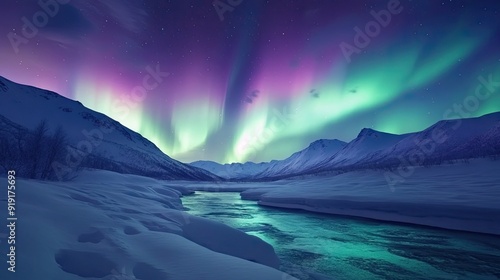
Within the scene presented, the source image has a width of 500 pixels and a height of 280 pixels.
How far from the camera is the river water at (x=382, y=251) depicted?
927 cm

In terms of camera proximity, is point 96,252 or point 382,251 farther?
point 382,251

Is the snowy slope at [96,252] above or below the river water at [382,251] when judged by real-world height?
above

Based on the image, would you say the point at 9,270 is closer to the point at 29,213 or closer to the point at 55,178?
the point at 29,213

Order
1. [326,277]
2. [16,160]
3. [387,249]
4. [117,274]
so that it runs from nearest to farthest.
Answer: [117,274] → [326,277] → [387,249] → [16,160]

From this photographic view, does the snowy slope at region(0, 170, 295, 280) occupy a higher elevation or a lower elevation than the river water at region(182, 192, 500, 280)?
higher

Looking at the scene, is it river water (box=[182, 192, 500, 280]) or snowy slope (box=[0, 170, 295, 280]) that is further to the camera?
river water (box=[182, 192, 500, 280])

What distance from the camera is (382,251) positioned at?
12086 millimetres

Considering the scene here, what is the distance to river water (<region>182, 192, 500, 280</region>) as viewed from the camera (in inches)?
365

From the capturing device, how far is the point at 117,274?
4469 mm

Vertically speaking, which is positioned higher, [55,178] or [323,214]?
[55,178]

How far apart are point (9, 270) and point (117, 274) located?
1.64m

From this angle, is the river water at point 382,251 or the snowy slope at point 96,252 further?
the river water at point 382,251

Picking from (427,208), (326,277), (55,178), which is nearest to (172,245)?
(326,277)

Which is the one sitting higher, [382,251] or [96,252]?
[96,252]
